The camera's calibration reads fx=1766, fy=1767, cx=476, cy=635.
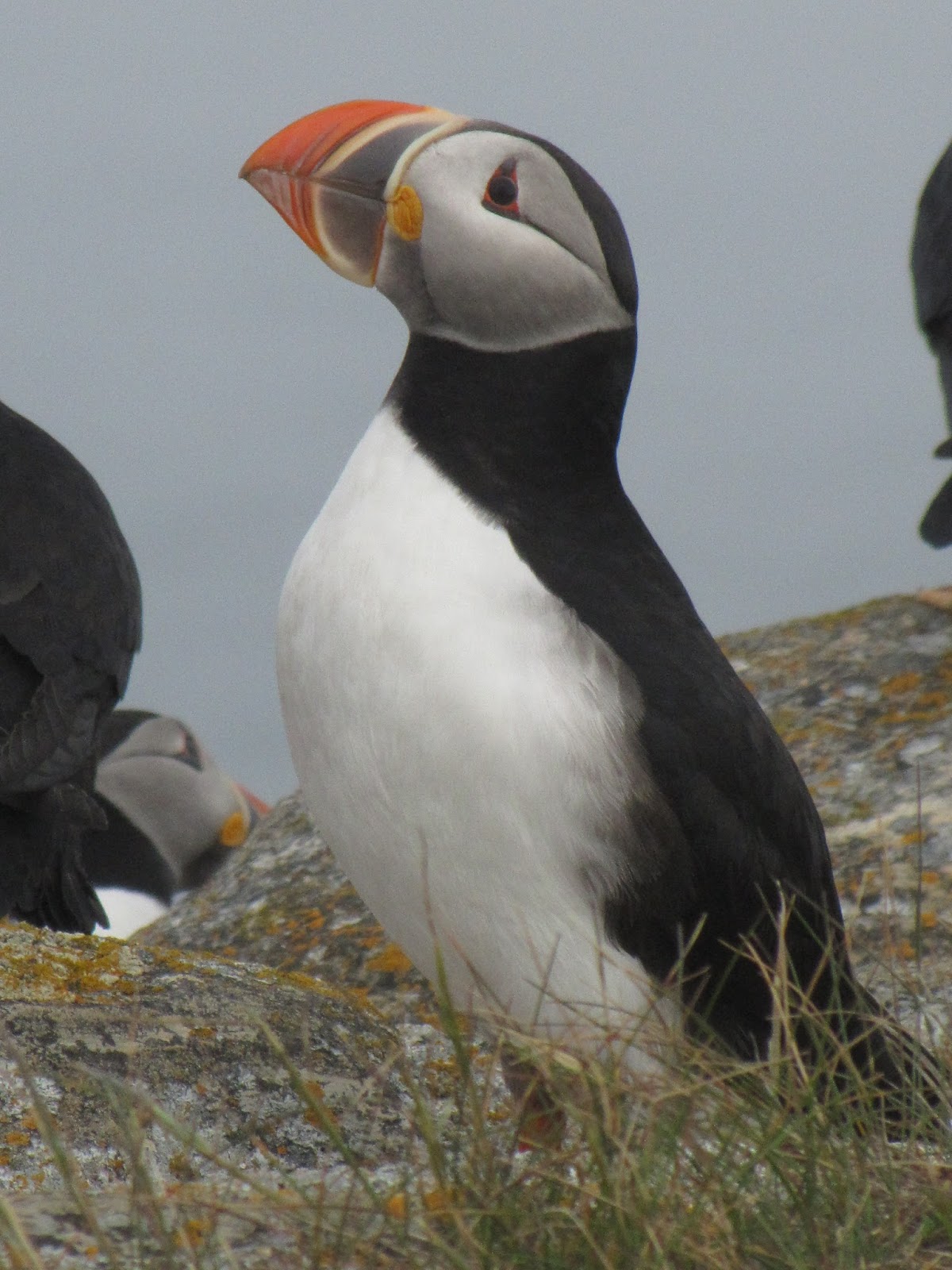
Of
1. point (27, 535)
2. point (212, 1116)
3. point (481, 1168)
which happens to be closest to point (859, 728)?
point (27, 535)

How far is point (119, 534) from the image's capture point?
521 centimetres

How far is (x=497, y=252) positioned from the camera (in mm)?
3592

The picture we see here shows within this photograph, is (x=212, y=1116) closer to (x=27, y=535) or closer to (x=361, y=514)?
(x=361, y=514)

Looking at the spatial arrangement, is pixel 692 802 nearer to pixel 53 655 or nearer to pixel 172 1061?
pixel 172 1061

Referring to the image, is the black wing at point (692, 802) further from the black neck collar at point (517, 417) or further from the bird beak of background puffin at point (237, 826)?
the bird beak of background puffin at point (237, 826)

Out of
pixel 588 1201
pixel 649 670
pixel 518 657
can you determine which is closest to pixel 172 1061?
pixel 518 657

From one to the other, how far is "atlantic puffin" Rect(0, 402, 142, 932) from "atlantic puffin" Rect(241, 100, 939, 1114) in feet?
4.25

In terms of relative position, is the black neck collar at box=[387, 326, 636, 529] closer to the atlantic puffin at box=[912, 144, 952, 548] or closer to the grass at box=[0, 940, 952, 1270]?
the grass at box=[0, 940, 952, 1270]

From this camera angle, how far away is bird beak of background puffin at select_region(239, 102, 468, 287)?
3.66 metres

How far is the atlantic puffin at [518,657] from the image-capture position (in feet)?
10.9

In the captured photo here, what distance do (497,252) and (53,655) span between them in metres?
1.84

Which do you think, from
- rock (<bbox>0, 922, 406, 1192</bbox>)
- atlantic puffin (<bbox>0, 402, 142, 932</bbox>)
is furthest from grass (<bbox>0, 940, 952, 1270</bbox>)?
atlantic puffin (<bbox>0, 402, 142, 932</bbox>)

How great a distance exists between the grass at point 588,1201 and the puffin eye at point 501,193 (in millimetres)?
1831

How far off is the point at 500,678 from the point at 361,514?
48 cm
